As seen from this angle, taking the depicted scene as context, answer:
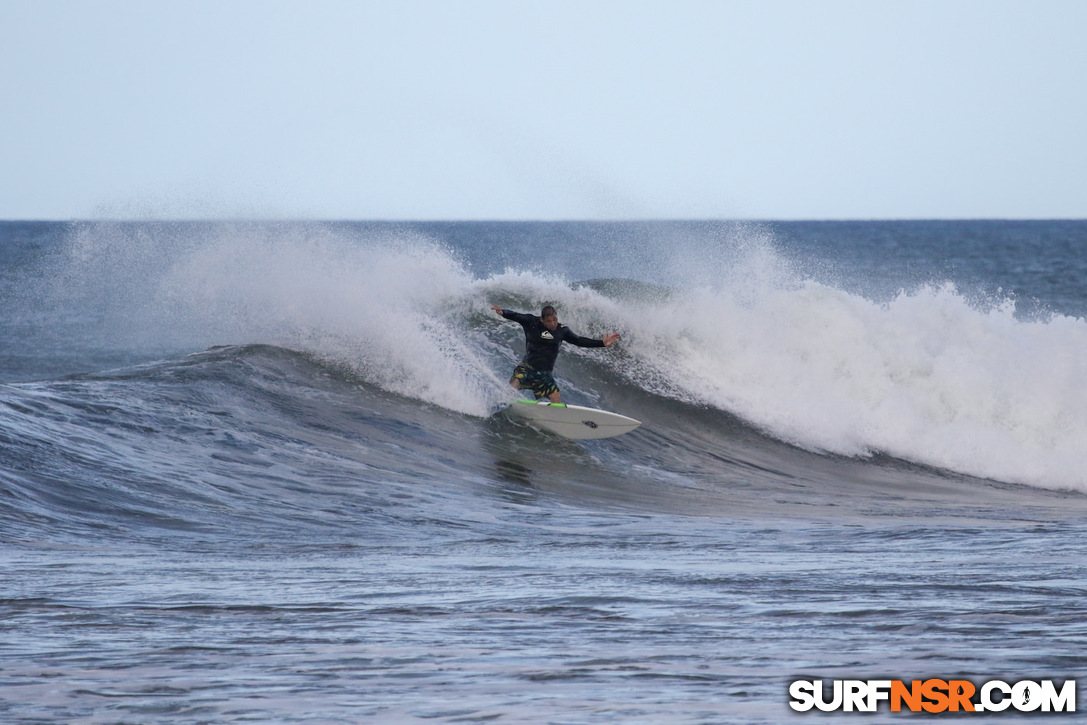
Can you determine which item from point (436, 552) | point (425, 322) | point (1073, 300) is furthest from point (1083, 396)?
point (1073, 300)

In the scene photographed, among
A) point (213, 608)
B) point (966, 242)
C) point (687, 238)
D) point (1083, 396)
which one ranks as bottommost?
point (213, 608)

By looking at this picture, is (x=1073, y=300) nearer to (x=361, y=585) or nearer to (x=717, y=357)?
(x=717, y=357)

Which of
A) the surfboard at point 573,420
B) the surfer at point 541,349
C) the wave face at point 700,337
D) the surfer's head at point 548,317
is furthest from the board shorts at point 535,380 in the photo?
the wave face at point 700,337

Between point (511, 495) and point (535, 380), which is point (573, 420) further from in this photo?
point (511, 495)

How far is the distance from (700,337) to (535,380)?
4530mm

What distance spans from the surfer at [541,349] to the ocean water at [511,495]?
2.05 feet

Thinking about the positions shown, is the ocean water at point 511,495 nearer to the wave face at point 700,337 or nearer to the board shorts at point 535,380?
the wave face at point 700,337

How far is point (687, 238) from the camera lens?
20.6 m

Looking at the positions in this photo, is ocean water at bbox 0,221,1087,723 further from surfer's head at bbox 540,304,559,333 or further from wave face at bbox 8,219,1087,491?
surfer's head at bbox 540,304,559,333

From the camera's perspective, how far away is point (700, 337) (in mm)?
17172

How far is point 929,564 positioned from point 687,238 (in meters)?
14.0

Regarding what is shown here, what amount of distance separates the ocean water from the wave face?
0.19 ft

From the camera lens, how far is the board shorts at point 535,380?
525 inches

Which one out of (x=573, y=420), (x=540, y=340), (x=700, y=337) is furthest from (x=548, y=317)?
(x=700, y=337)
